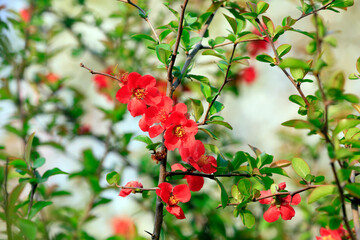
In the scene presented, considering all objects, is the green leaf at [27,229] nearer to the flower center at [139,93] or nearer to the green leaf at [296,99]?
the flower center at [139,93]

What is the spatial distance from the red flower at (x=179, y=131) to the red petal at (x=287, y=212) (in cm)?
19

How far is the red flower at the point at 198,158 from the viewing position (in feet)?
1.87

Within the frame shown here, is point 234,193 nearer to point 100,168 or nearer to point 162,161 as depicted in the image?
point 162,161

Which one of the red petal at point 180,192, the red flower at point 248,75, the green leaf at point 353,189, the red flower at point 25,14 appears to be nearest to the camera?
the green leaf at point 353,189

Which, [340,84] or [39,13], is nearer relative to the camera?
[340,84]

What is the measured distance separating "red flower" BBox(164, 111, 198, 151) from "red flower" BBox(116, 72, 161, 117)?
4cm

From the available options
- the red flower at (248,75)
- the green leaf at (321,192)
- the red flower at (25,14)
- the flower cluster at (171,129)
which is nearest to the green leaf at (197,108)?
the flower cluster at (171,129)

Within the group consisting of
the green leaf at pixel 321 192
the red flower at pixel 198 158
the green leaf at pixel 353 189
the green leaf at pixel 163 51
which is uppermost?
the green leaf at pixel 163 51

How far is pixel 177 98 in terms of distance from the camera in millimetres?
1432

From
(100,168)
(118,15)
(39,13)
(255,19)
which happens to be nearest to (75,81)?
(39,13)

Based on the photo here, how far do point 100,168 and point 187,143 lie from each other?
0.94 metres

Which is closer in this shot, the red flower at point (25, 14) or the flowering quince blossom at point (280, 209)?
the flowering quince blossom at point (280, 209)

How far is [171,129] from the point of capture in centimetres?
57

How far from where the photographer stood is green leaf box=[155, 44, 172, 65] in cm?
60
